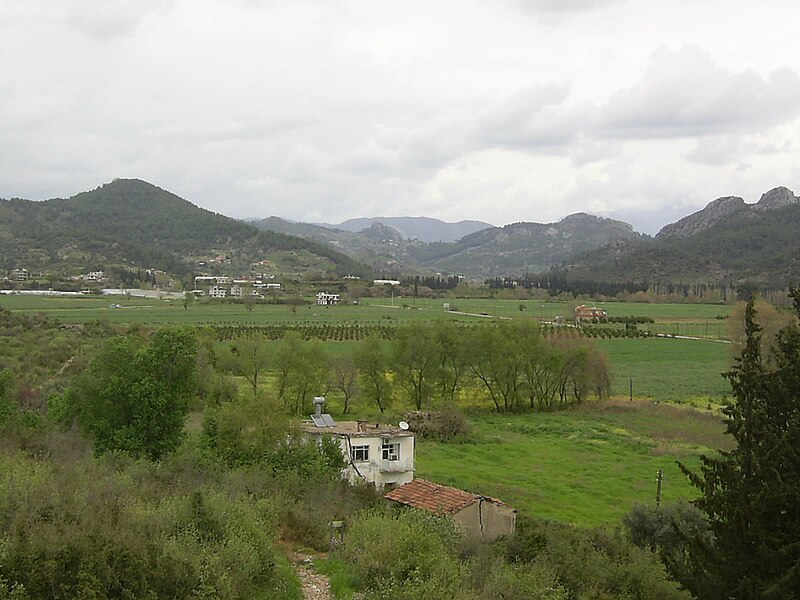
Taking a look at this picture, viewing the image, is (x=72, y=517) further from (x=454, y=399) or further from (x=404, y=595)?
(x=454, y=399)

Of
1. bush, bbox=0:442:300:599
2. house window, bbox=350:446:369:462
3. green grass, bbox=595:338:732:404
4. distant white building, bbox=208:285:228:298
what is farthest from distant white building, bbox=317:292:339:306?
bush, bbox=0:442:300:599

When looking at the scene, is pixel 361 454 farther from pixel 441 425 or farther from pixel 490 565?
pixel 441 425

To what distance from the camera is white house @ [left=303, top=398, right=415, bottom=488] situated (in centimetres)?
2969

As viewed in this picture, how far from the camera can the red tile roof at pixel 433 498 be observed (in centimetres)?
2300

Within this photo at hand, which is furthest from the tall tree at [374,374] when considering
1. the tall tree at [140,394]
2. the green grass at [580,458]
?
the tall tree at [140,394]

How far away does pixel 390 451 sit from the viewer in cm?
3056

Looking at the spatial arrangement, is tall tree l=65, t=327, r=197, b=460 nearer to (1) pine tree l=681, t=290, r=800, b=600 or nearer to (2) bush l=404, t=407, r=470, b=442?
(2) bush l=404, t=407, r=470, b=442

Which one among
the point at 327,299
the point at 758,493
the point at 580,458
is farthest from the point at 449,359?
the point at 327,299

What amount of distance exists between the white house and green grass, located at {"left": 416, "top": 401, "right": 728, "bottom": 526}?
10.1 ft

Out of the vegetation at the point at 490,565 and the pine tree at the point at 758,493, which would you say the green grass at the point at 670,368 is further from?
the pine tree at the point at 758,493

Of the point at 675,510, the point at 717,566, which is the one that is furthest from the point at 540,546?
the point at 717,566

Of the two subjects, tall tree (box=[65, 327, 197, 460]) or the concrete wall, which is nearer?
the concrete wall

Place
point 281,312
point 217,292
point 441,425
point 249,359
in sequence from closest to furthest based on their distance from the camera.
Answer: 1. point 441,425
2. point 249,359
3. point 281,312
4. point 217,292

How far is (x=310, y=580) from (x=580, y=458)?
2787 cm
